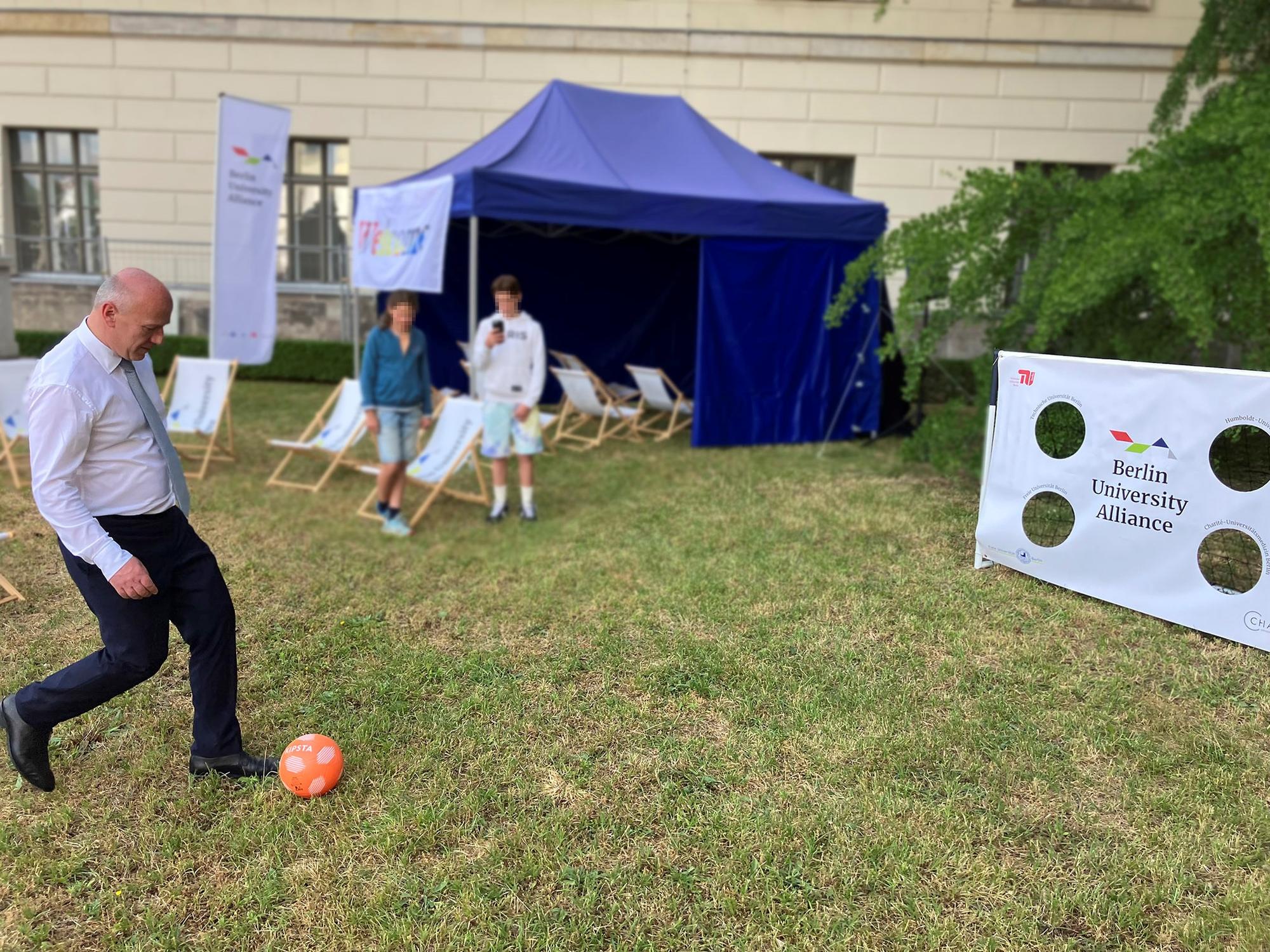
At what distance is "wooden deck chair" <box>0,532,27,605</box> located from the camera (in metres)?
4.12

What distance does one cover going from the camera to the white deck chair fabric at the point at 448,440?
6082 mm

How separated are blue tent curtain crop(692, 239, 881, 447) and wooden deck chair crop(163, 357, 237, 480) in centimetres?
419

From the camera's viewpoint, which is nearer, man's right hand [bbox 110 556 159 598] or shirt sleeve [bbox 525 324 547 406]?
man's right hand [bbox 110 556 159 598]

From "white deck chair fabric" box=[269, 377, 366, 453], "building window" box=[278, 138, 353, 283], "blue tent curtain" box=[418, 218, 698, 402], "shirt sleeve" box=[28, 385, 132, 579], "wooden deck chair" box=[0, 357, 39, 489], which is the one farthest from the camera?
"building window" box=[278, 138, 353, 283]

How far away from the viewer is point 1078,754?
3.07m

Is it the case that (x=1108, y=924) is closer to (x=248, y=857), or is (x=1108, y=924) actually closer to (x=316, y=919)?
(x=316, y=919)

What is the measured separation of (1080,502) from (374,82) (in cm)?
1178

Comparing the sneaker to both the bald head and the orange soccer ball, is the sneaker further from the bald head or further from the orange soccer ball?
the bald head

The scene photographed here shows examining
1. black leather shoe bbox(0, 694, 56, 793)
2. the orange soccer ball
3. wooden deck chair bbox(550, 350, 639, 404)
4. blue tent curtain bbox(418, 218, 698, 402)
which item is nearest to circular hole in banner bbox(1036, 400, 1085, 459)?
the orange soccer ball

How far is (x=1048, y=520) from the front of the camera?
4.41 m

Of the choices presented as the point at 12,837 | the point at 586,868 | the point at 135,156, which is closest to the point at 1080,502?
the point at 586,868

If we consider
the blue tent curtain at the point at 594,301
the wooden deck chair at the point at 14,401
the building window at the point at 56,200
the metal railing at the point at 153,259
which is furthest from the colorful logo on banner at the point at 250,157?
the building window at the point at 56,200

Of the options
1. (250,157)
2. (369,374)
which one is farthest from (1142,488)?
(250,157)

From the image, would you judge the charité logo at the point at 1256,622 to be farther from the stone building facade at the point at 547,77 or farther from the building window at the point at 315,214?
the building window at the point at 315,214
